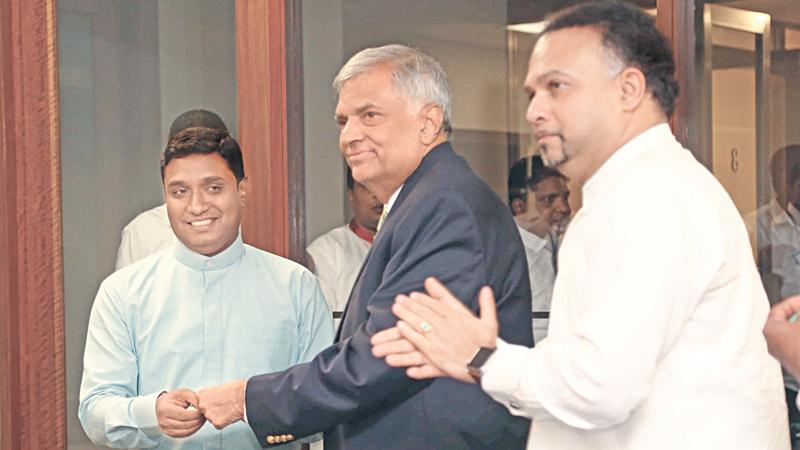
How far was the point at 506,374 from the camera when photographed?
1892 mm

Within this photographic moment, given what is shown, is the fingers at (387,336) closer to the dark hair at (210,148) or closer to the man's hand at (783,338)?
the man's hand at (783,338)

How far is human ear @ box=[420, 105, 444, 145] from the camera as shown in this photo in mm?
2584

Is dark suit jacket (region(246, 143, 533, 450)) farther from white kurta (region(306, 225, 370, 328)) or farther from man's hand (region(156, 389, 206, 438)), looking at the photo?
white kurta (region(306, 225, 370, 328))

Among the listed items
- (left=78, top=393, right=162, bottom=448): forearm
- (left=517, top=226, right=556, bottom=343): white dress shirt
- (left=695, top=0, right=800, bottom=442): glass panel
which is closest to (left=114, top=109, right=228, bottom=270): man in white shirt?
(left=78, top=393, right=162, bottom=448): forearm

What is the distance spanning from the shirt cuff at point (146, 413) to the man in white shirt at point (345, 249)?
563 mm

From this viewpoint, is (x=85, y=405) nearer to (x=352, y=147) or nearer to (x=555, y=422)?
(x=352, y=147)

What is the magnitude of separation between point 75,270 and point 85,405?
88cm

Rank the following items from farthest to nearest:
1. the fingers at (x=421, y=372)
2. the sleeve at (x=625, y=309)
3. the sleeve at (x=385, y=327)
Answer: the sleeve at (x=385, y=327) → the fingers at (x=421, y=372) → the sleeve at (x=625, y=309)

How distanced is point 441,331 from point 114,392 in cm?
113

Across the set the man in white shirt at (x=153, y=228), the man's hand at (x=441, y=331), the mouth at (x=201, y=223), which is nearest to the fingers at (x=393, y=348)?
the man's hand at (x=441, y=331)

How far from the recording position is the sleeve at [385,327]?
2332 mm

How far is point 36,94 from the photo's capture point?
12.1ft

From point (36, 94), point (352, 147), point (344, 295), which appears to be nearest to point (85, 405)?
point (344, 295)

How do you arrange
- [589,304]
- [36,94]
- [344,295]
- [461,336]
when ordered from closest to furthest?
[589,304]
[461,336]
[344,295]
[36,94]
